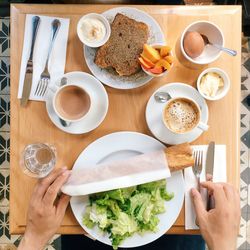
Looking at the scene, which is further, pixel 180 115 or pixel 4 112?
pixel 4 112

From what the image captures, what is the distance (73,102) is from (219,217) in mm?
471

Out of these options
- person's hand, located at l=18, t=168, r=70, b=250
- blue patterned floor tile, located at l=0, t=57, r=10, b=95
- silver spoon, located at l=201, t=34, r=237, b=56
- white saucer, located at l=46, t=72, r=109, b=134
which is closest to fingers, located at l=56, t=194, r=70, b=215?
person's hand, located at l=18, t=168, r=70, b=250

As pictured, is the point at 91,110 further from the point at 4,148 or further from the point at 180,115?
the point at 4,148

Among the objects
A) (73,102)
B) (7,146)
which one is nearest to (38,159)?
(73,102)

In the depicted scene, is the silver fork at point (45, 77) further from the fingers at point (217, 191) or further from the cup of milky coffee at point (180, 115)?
the fingers at point (217, 191)

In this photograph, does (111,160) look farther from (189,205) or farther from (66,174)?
(189,205)

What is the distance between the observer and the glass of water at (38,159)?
1.05 metres

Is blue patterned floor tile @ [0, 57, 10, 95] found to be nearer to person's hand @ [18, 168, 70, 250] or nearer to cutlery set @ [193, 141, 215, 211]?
person's hand @ [18, 168, 70, 250]

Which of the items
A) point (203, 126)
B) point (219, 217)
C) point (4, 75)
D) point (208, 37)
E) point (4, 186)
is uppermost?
point (208, 37)

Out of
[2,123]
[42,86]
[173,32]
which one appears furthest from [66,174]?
[2,123]

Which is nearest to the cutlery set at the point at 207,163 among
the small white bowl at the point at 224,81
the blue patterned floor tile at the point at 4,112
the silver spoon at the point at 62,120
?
the small white bowl at the point at 224,81

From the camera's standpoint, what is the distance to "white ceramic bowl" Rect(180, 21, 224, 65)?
102 centimetres

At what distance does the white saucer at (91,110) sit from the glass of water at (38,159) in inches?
2.8

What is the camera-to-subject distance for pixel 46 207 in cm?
104
